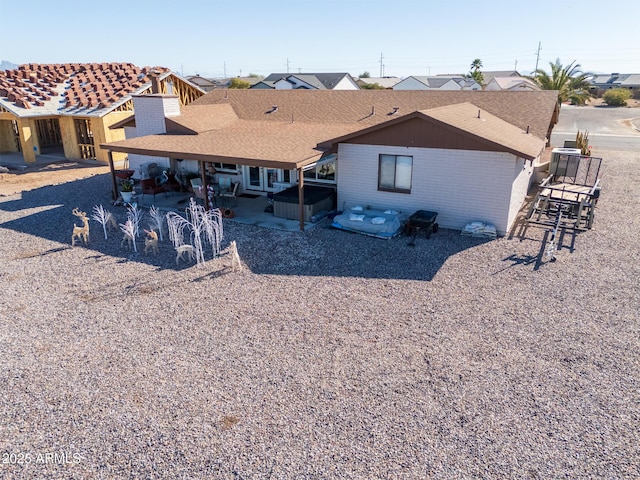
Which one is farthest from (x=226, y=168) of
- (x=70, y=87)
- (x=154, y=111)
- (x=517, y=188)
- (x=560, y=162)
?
(x=70, y=87)

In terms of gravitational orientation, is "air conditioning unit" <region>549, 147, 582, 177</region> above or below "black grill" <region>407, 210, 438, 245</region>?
above

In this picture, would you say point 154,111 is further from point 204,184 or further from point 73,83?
point 73,83

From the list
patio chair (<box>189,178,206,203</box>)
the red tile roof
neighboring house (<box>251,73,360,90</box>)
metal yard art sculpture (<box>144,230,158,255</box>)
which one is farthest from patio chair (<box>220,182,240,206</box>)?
neighboring house (<box>251,73,360,90</box>)

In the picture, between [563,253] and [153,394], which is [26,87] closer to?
[153,394]

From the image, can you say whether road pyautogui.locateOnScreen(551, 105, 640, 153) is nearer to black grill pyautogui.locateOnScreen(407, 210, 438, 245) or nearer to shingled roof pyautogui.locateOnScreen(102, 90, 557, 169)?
shingled roof pyautogui.locateOnScreen(102, 90, 557, 169)

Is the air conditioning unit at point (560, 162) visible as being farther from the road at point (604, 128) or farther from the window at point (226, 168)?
the window at point (226, 168)

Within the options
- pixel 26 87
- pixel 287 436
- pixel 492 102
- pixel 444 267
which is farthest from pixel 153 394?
pixel 26 87

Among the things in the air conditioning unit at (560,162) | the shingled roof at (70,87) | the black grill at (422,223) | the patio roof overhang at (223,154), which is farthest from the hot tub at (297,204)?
the shingled roof at (70,87)
